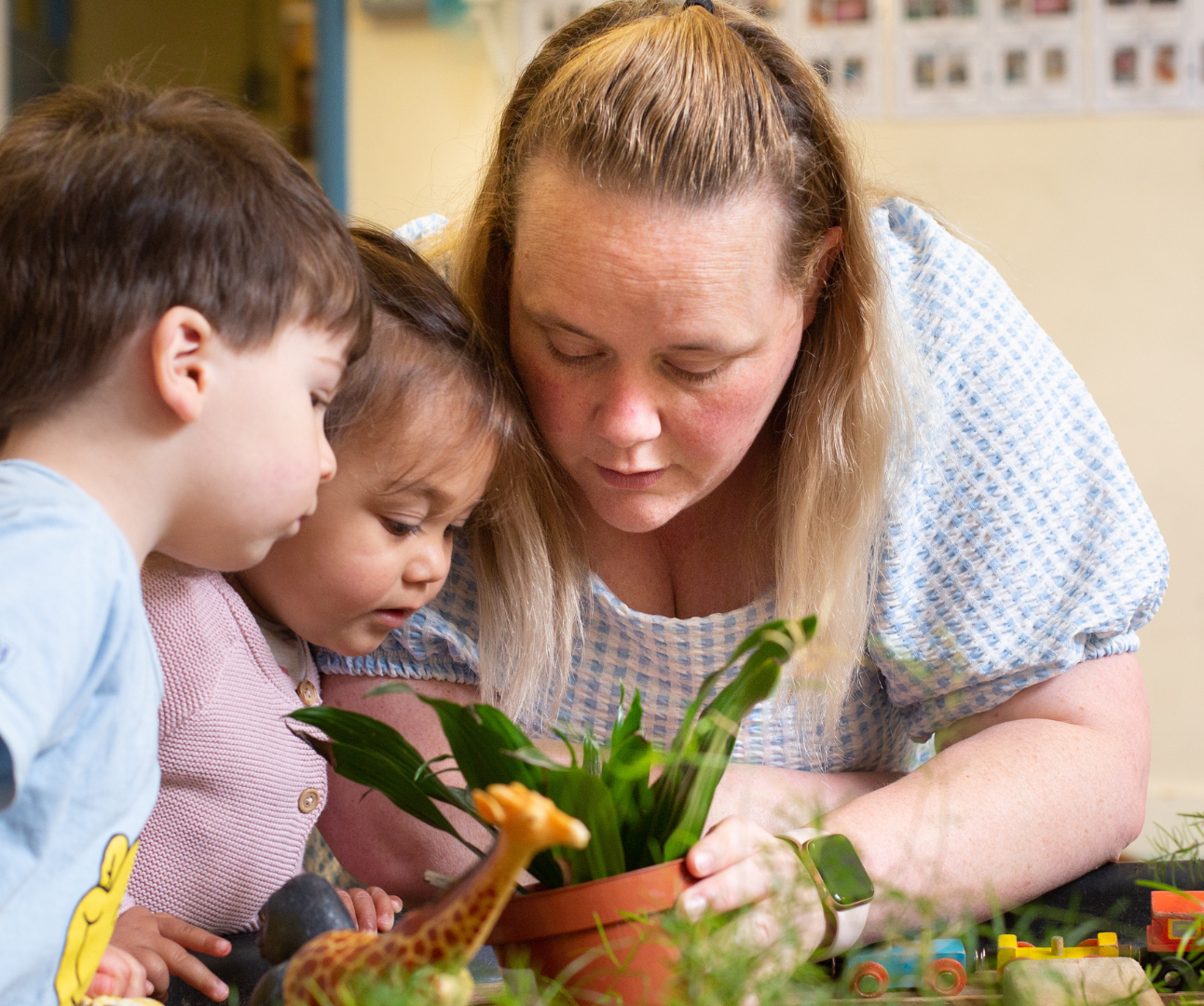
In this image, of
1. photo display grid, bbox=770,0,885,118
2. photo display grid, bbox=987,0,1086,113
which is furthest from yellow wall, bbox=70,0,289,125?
photo display grid, bbox=987,0,1086,113

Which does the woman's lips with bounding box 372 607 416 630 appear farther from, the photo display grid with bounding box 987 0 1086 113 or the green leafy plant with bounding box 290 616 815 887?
the photo display grid with bounding box 987 0 1086 113

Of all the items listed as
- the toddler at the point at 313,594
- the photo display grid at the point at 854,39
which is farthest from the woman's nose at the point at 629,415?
the photo display grid at the point at 854,39

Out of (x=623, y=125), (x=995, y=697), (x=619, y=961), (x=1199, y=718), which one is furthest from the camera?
(x=1199, y=718)

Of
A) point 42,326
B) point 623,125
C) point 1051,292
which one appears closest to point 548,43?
point 623,125

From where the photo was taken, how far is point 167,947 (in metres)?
0.81

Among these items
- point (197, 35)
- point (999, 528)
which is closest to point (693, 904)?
point (999, 528)

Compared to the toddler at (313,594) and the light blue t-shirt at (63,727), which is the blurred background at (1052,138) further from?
the light blue t-shirt at (63,727)

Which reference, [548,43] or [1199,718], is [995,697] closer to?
[548,43]

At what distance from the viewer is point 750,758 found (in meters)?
1.20

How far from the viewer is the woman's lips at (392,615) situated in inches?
40.7

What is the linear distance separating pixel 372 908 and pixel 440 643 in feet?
0.97

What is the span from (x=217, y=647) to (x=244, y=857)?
182mm

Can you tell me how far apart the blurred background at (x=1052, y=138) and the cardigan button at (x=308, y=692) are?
6.28 ft

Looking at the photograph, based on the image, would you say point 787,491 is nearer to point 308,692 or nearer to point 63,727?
point 308,692
